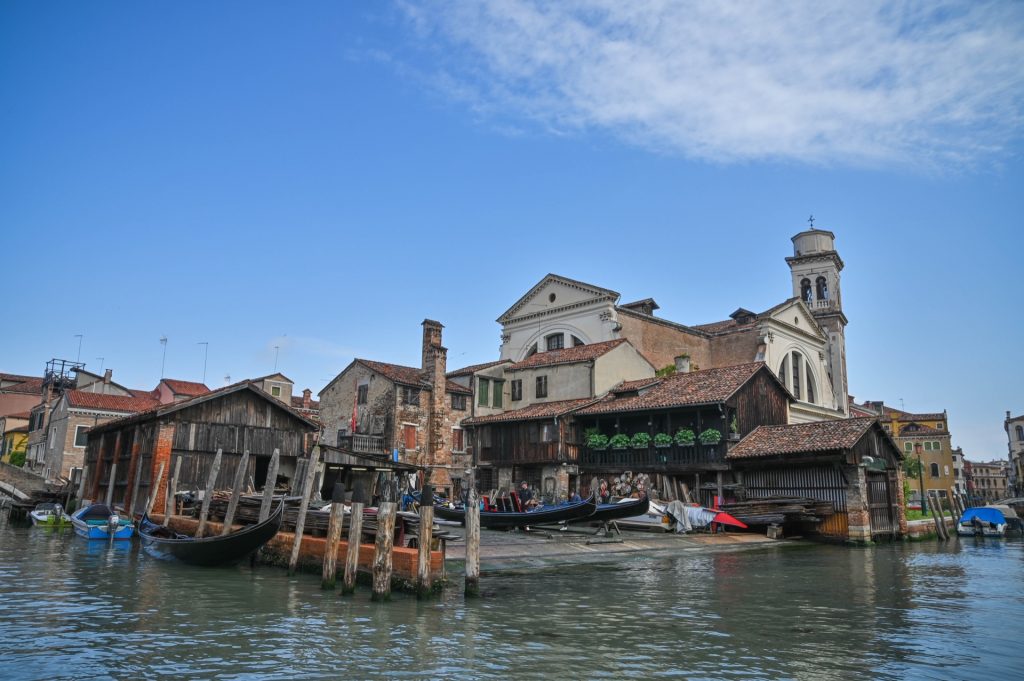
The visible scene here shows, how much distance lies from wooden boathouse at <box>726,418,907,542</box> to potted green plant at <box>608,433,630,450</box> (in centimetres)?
456

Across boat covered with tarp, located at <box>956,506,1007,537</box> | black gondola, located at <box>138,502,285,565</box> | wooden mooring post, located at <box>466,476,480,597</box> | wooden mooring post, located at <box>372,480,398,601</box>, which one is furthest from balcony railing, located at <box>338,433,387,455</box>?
boat covered with tarp, located at <box>956,506,1007,537</box>

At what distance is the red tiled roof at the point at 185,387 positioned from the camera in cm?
5169

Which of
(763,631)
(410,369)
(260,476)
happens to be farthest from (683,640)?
(410,369)

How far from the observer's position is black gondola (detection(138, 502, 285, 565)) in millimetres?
15586

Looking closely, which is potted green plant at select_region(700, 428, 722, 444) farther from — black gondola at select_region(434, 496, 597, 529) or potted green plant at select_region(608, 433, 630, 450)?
black gondola at select_region(434, 496, 597, 529)

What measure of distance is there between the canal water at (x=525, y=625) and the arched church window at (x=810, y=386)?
28.2 metres

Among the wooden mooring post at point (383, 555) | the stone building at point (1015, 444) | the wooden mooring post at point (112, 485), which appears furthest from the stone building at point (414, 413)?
the stone building at point (1015, 444)

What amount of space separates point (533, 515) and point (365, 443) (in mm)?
12708

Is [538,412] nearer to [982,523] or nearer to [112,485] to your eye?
[112,485]

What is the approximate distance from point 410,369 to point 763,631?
1212 inches

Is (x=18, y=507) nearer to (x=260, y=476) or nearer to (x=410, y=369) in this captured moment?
(x=260, y=476)

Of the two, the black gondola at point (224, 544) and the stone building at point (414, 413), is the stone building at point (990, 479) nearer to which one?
the stone building at point (414, 413)

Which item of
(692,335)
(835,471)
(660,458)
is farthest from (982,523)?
(692,335)

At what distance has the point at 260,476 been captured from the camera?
27.1m
